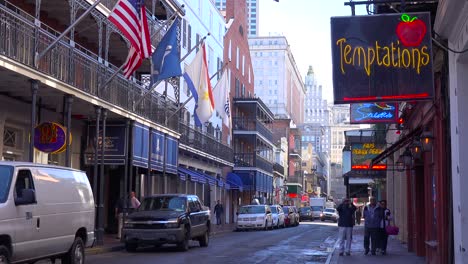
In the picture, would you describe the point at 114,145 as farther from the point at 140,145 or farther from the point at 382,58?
the point at 382,58

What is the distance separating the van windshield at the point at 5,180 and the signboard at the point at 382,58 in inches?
219

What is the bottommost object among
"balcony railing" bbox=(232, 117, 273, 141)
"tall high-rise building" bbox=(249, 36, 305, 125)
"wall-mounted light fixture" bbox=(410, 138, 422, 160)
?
"wall-mounted light fixture" bbox=(410, 138, 422, 160)

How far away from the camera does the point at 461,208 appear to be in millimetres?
10359

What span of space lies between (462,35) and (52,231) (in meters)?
7.97

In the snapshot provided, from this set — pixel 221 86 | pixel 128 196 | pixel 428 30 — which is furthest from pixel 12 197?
pixel 221 86

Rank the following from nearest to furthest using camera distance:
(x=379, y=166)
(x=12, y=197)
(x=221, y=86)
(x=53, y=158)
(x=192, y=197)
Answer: (x=12, y=197) < (x=192, y=197) < (x=53, y=158) < (x=379, y=166) < (x=221, y=86)

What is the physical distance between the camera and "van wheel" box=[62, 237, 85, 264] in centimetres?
1338

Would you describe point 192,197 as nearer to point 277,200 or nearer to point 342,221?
point 342,221

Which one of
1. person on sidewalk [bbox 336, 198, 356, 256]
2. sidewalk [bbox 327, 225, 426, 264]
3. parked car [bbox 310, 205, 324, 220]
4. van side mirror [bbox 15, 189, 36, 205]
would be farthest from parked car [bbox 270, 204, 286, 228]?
van side mirror [bbox 15, 189, 36, 205]

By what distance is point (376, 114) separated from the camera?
23.5 metres

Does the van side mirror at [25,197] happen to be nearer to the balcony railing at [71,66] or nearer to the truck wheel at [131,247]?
the balcony railing at [71,66]

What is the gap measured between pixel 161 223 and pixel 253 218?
69.0 feet

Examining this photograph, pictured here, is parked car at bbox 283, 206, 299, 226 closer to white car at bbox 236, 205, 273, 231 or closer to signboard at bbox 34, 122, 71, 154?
white car at bbox 236, 205, 273, 231

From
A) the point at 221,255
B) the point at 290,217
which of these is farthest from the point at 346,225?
the point at 290,217
